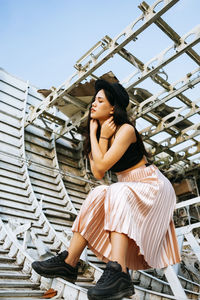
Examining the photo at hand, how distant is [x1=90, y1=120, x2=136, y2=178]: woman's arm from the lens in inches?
62.7

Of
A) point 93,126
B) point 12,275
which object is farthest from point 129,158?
point 12,275

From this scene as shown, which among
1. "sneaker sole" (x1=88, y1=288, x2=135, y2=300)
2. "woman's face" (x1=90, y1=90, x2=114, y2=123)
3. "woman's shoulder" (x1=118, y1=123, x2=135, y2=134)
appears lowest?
"sneaker sole" (x1=88, y1=288, x2=135, y2=300)

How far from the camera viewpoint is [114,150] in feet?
5.22

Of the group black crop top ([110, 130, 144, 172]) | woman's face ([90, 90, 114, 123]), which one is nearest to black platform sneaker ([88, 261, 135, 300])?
black crop top ([110, 130, 144, 172])

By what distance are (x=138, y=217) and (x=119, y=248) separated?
0.75 feet

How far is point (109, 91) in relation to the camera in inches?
75.1

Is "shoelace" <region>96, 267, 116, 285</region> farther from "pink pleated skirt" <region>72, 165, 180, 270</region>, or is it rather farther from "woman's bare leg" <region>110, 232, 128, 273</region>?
"pink pleated skirt" <region>72, 165, 180, 270</region>

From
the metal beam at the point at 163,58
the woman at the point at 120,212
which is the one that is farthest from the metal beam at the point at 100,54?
the woman at the point at 120,212

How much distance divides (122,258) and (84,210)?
0.42 metres

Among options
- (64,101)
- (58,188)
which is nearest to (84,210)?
(58,188)

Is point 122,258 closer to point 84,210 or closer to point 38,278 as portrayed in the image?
point 84,210

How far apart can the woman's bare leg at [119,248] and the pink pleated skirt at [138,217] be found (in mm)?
49

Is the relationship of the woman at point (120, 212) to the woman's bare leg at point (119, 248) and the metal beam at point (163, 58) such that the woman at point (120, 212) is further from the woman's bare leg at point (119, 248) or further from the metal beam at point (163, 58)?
the metal beam at point (163, 58)

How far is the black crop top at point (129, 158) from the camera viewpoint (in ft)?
5.89
